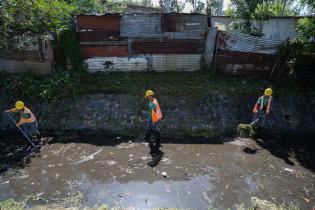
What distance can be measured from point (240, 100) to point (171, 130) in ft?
9.58

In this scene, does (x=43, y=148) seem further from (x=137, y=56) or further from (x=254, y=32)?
(x=254, y=32)

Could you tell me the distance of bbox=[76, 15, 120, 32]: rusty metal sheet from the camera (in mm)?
9922

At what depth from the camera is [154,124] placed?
786 cm

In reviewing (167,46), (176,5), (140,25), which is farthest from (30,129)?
(176,5)

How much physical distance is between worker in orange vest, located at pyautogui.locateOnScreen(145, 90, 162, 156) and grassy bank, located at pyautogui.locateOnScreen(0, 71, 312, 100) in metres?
2.02

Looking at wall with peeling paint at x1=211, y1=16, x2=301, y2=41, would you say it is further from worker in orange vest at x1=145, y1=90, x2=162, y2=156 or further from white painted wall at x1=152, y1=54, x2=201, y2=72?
worker in orange vest at x1=145, y1=90, x2=162, y2=156

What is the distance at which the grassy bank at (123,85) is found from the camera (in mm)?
9633

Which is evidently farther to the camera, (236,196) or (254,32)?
(254,32)

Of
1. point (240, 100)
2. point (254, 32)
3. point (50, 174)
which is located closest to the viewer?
point (50, 174)

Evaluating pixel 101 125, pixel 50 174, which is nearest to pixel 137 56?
pixel 101 125

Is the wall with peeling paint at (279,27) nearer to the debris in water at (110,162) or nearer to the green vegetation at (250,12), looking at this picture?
the green vegetation at (250,12)

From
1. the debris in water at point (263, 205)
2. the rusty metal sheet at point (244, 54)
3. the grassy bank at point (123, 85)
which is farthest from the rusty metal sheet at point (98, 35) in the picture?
the debris in water at point (263, 205)

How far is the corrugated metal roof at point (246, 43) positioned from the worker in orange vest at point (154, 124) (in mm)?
4056

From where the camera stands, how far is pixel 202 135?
8625 millimetres
